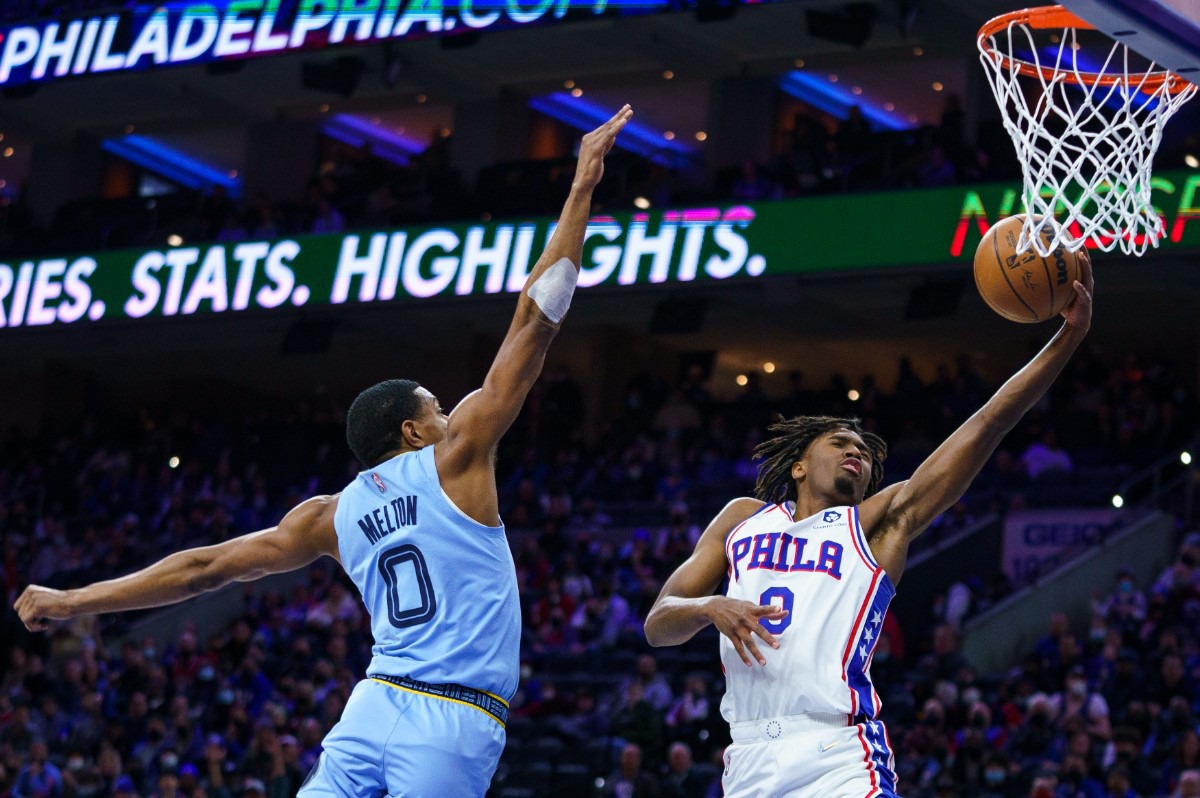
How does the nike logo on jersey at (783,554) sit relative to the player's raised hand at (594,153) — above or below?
below

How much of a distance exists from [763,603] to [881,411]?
15.3 meters

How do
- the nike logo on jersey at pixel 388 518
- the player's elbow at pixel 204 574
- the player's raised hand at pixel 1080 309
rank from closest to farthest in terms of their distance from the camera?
1. the nike logo on jersey at pixel 388 518
2. the player's elbow at pixel 204 574
3. the player's raised hand at pixel 1080 309

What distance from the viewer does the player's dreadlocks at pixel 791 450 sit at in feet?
18.2

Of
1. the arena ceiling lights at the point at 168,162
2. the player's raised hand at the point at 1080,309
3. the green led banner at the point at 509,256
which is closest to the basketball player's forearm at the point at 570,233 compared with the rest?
the player's raised hand at the point at 1080,309

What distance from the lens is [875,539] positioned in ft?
17.0

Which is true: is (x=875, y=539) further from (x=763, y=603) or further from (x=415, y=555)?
(x=415, y=555)

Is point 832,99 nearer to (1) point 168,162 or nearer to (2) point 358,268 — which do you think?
(2) point 358,268

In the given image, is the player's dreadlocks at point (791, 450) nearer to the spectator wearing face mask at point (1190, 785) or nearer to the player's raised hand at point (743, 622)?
the player's raised hand at point (743, 622)

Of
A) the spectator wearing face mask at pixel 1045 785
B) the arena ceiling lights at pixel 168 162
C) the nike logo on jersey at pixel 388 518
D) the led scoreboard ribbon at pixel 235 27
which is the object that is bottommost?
the spectator wearing face mask at pixel 1045 785

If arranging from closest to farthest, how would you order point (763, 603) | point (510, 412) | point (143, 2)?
point (510, 412)
point (763, 603)
point (143, 2)

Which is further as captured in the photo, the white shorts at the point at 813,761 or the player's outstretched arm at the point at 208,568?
the player's outstretched arm at the point at 208,568

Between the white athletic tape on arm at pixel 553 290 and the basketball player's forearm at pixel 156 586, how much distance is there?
1.31m

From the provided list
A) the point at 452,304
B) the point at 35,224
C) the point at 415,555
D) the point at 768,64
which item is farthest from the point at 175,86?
the point at 415,555

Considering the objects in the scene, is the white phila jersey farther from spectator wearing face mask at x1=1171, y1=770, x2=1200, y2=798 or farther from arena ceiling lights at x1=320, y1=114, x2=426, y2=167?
arena ceiling lights at x1=320, y1=114, x2=426, y2=167
